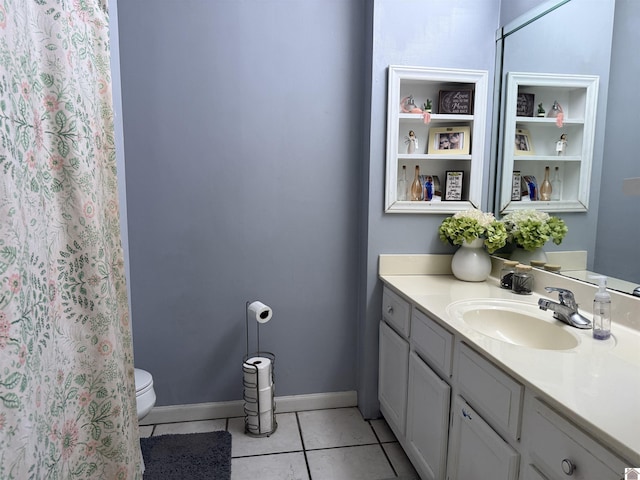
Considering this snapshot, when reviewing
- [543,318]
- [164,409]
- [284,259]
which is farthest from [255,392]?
[543,318]

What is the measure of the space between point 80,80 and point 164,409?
1.93m

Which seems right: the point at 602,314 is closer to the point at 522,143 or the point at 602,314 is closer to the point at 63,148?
the point at 522,143

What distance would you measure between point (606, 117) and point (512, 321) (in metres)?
0.86

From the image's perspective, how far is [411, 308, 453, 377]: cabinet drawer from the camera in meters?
1.47

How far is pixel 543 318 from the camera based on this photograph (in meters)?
1.52

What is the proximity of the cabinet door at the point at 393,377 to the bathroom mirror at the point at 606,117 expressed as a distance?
83 centimetres

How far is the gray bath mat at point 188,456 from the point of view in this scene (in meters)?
1.85

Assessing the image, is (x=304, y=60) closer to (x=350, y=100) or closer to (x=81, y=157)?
(x=350, y=100)

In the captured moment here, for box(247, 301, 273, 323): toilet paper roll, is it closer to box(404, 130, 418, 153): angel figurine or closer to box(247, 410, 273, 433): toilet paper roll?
box(247, 410, 273, 433): toilet paper roll

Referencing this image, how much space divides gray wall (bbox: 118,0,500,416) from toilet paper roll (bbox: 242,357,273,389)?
0.61 ft

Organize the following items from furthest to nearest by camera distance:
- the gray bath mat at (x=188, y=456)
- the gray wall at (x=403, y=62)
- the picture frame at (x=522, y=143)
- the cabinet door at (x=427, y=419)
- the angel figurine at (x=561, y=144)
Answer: the gray wall at (x=403, y=62)
the picture frame at (x=522, y=143)
the gray bath mat at (x=188, y=456)
the angel figurine at (x=561, y=144)
the cabinet door at (x=427, y=419)

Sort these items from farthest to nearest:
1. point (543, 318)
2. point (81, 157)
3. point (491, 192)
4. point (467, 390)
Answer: point (491, 192)
point (543, 318)
point (467, 390)
point (81, 157)

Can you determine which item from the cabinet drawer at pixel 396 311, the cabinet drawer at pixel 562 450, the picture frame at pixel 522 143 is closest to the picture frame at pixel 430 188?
the picture frame at pixel 522 143

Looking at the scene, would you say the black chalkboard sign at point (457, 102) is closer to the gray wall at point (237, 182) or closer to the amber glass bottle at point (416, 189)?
the amber glass bottle at point (416, 189)
